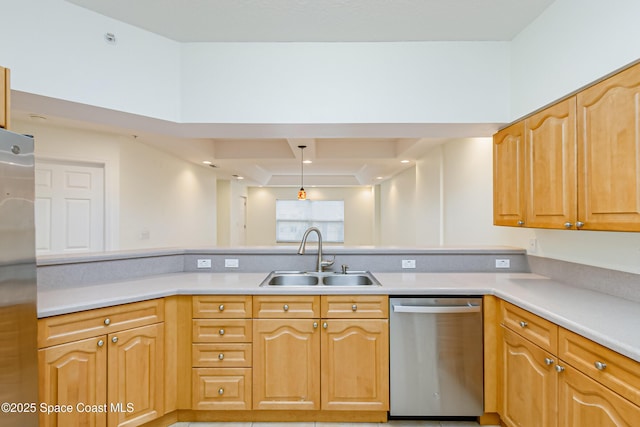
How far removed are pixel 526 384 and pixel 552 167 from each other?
1233 mm

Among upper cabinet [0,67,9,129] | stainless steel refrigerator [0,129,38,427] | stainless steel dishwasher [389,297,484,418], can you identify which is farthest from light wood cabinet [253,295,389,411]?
upper cabinet [0,67,9,129]

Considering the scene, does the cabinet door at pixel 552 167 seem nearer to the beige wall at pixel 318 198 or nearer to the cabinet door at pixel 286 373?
the cabinet door at pixel 286 373

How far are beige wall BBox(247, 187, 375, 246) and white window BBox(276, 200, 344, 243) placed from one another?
14 cm

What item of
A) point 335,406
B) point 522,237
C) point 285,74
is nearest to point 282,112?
point 285,74

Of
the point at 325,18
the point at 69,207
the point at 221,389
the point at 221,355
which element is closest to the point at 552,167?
the point at 325,18

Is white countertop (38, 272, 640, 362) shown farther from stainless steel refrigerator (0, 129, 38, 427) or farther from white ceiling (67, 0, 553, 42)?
white ceiling (67, 0, 553, 42)

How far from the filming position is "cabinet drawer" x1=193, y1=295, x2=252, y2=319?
2.03 m

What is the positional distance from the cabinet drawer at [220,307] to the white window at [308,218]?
7.37 meters

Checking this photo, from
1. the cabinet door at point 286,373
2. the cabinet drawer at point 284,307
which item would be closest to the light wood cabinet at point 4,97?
the cabinet drawer at point 284,307

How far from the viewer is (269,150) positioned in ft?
15.2

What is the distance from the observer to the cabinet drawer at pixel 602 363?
1.09 metres

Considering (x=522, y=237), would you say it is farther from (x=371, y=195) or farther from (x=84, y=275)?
(x=371, y=195)

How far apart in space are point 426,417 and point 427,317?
2.35 ft

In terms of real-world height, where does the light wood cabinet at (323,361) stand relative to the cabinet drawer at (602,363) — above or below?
below
